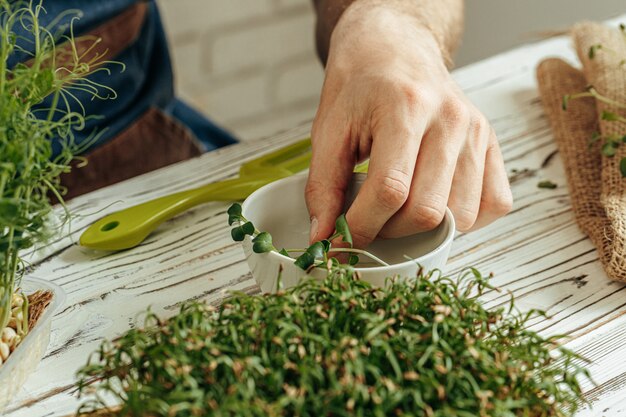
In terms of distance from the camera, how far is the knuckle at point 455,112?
61cm

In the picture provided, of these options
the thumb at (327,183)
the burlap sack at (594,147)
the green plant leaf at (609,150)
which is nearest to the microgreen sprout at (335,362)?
the thumb at (327,183)

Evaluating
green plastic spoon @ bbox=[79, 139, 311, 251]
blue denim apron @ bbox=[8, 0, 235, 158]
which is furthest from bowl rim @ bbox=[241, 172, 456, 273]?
blue denim apron @ bbox=[8, 0, 235, 158]

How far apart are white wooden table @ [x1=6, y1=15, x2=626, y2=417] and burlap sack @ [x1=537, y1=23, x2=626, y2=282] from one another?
0.02 m

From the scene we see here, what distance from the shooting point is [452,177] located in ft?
1.94

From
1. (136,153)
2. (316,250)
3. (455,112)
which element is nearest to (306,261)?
(316,250)

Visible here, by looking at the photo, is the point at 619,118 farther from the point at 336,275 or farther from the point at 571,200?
the point at 336,275

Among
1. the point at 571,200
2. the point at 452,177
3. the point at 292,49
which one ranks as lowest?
the point at 292,49

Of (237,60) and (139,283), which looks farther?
(237,60)

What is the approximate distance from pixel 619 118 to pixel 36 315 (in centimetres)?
54

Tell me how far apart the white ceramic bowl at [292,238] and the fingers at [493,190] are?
8 cm

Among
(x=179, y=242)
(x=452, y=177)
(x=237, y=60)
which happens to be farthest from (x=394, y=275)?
(x=237, y=60)

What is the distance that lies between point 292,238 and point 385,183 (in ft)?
0.35

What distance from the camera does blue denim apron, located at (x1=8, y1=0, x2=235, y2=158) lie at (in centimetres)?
96

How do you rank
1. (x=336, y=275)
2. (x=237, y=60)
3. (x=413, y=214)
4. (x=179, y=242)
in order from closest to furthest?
1. (x=336, y=275)
2. (x=413, y=214)
3. (x=179, y=242)
4. (x=237, y=60)
